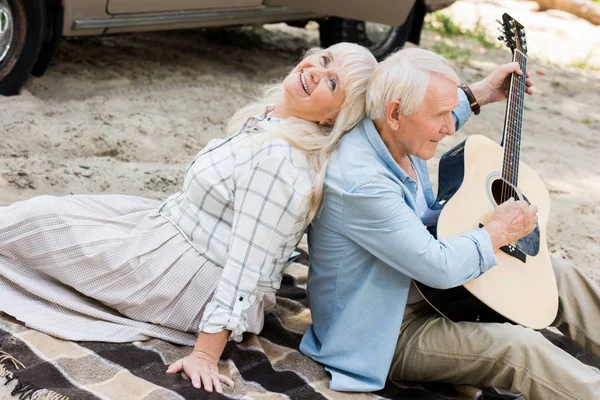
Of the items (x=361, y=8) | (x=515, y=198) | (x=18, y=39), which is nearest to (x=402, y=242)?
(x=515, y=198)

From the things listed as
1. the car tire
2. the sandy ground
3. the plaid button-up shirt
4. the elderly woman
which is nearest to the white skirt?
the elderly woman

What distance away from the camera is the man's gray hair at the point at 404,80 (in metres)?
2.68

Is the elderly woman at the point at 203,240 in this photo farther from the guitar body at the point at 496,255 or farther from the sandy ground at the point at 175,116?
the sandy ground at the point at 175,116

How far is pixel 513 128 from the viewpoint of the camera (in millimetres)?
3393

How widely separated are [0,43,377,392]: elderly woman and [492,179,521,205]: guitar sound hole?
71 cm

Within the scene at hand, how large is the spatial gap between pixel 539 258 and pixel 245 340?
3.49 feet

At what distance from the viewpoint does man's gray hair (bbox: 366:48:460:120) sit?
106 inches

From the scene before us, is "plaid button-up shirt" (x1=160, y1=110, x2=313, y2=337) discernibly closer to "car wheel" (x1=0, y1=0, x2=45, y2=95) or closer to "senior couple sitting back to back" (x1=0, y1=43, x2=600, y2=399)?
"senior couple sitting back to back" (x1=0, y1=43, x2=600, y2=399)

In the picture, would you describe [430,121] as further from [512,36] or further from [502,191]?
[512,36]

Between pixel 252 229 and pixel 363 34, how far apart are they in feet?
16.3

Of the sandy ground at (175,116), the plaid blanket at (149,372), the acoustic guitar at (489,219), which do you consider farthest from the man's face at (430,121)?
the sandy ground at (175,116)

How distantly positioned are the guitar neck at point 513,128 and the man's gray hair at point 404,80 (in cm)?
64

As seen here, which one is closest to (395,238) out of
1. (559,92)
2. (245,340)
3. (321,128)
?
(321,128)

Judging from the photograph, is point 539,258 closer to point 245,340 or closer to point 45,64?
point 245,340
